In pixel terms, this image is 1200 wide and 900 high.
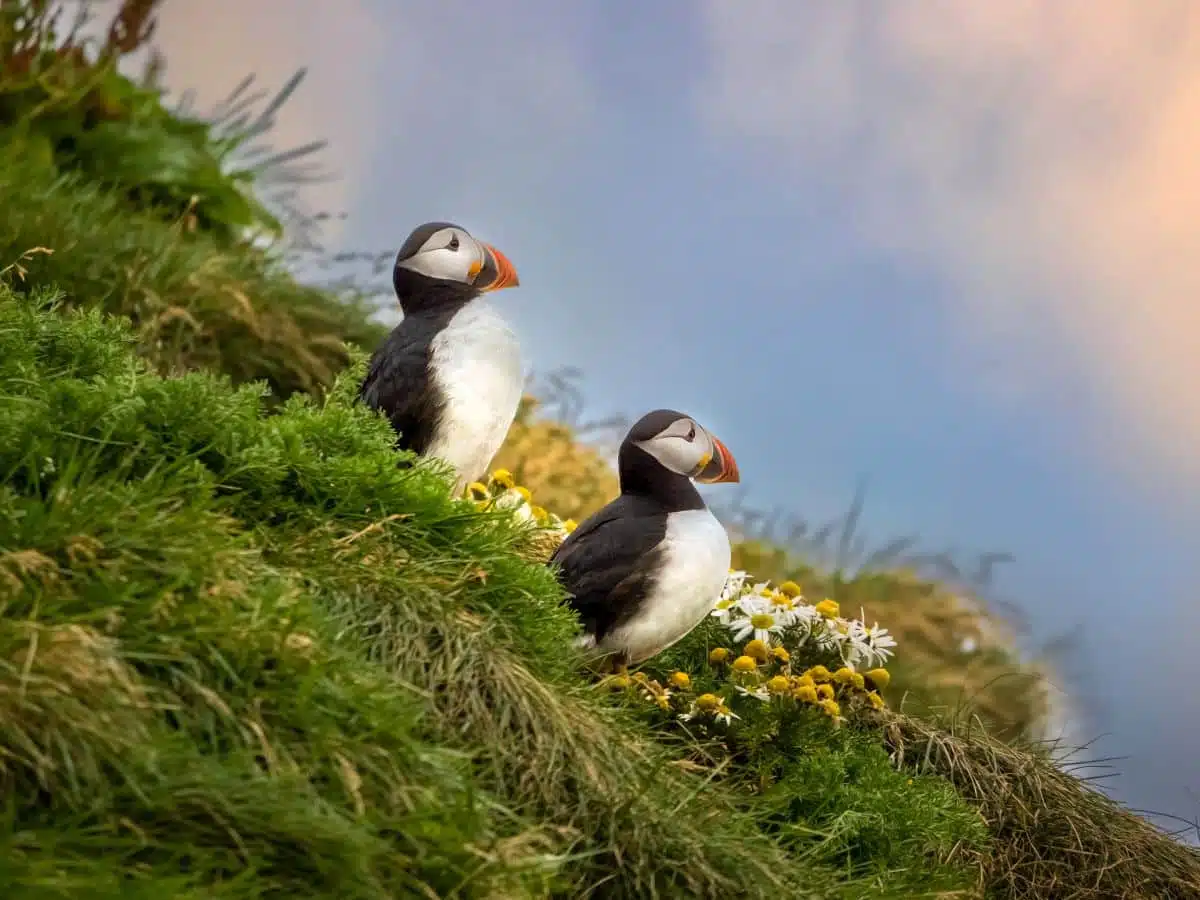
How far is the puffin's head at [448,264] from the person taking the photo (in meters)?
4.91

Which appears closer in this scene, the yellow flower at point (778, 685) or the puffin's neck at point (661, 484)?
the puffin's neck at point (661, 484)

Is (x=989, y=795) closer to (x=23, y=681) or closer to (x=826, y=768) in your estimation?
(x=826, y=768)

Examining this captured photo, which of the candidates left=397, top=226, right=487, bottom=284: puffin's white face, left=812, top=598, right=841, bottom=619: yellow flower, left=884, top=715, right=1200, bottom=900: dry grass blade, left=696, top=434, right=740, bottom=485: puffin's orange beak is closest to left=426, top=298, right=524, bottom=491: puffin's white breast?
left=397, top=226, right=487, bottom=284: puffin's white face

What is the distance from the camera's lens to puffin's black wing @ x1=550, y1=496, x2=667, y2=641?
4.31 m

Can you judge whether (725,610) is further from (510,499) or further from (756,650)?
(510,499)

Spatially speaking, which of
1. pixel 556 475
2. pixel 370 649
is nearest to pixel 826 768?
pixel 370 649

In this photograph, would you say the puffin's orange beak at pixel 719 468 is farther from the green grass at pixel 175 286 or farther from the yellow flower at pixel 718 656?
the green grass at pixel 175 286

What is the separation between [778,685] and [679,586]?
24.7 inches

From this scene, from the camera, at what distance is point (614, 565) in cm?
436

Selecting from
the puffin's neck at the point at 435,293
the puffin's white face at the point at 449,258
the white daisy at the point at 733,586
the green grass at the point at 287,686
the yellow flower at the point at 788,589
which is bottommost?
the green grass at the point at 287,686

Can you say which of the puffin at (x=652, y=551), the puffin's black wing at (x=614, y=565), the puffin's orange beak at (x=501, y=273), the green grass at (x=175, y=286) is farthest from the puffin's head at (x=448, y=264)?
the green grass at (x=175, y=286)

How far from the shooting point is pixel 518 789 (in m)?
3.63

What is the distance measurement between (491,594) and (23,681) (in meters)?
1.63

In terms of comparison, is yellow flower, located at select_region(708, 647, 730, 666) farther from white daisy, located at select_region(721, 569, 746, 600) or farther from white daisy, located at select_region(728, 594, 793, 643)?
white daisy, located at select_region(721, 569, 746, 600)
